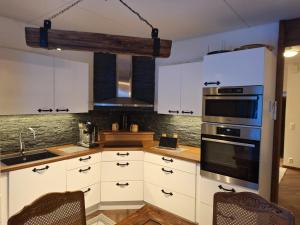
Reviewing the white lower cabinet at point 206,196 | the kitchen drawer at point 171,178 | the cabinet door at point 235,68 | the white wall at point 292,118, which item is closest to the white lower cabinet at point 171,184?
the kitchen drawer at point 171,178

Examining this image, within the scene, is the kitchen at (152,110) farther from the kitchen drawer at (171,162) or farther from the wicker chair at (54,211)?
the wicker chair at (54,211)

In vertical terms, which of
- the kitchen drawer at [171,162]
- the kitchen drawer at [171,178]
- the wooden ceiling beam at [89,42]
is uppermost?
the wooden ceiling beam at [89,42]

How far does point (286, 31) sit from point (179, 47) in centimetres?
131

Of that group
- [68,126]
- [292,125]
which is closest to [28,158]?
[68,126]

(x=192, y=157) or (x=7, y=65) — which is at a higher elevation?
(x=7, y=65)

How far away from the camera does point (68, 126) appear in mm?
3021

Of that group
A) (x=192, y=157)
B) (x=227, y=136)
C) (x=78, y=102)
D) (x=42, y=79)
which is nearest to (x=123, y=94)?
(x=78, y=102)

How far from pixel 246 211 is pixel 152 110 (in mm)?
2115

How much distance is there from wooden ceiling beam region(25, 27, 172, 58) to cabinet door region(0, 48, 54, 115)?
4.05 ft

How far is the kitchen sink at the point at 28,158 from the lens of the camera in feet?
7.24

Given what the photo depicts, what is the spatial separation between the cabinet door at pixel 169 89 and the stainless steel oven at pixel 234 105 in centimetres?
59

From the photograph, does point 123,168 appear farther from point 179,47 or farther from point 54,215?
point 179,47

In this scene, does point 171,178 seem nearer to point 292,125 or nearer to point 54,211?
point 54,211

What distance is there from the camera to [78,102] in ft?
9.13
